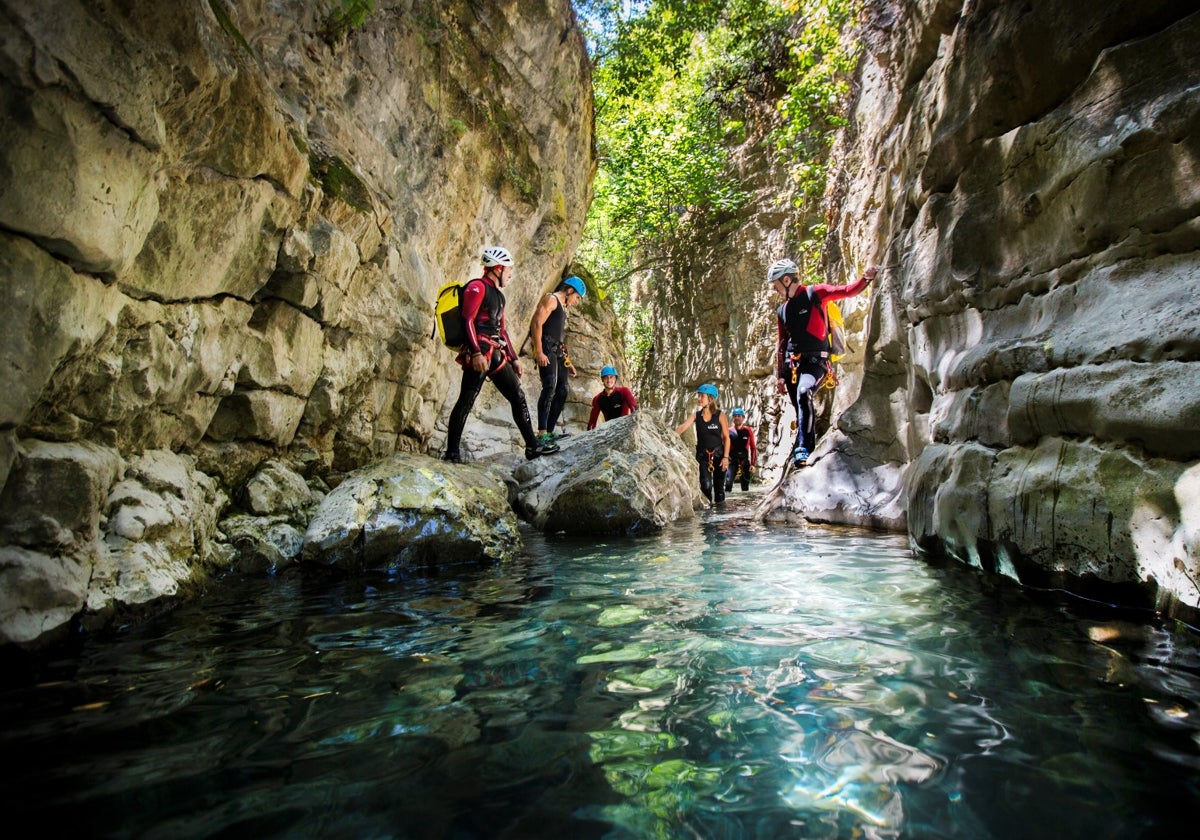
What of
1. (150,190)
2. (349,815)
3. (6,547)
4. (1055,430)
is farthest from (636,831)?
(150,190)

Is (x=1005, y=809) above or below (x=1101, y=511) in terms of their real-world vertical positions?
below

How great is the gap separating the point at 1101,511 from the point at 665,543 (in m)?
3.56

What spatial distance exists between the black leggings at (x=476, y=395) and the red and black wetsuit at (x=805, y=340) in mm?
3285

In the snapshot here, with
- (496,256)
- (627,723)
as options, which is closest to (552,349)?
(496,256)

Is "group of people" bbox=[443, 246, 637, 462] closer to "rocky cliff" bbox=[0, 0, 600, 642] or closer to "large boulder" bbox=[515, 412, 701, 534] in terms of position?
"large boulder" bbox=[515, 412, 701, 534]

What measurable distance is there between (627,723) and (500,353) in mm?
5662

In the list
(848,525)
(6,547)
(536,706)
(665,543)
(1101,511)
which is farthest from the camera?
(848,525)

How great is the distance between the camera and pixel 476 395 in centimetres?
739

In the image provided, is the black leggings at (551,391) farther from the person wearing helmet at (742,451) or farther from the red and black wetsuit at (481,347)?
the person wearing helmet at (742,451)

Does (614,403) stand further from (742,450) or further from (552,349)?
(742,450)

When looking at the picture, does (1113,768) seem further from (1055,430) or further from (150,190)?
(150,190)

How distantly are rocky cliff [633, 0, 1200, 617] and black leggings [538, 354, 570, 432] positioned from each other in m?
4.22

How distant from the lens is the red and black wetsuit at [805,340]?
771 cm

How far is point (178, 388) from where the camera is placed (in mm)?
→ 4281
